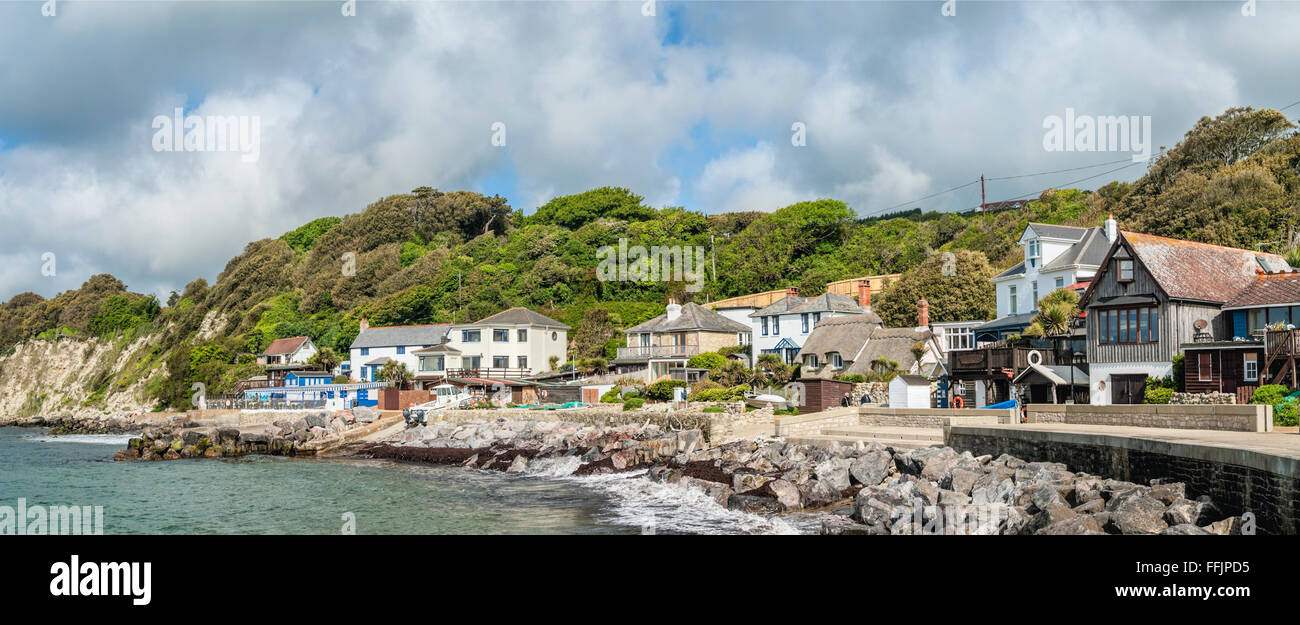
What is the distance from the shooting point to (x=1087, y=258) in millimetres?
41031

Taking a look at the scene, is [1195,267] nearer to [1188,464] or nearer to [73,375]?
[1188,464]

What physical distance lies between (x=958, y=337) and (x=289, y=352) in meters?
62.0

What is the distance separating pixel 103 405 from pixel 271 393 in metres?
37.6

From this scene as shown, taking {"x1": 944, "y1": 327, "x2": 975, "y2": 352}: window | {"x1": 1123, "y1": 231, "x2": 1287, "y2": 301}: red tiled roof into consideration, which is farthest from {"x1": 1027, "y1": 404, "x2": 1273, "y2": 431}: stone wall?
{"x1": 944, "y1": 327, "x2": 975, "y2": 352}: window

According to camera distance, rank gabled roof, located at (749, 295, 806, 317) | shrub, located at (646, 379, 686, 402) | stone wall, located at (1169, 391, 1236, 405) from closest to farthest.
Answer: stone wall, located at (1169, 391, 1236, 405), shrub, located at (646, 379, 686, 402), gabled roof, located at (749, 295, 806, 317)

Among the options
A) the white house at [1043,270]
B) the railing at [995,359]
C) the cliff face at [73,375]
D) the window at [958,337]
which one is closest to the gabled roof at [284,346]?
the cliff face at [73,375]

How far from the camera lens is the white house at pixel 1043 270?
40500 mm

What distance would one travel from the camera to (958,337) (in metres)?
43.3

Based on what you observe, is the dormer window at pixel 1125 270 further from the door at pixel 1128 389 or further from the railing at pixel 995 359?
the railing at pixel 995 359

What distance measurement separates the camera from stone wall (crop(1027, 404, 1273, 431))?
19.8 metres

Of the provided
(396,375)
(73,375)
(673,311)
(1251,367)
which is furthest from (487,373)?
(73,375)

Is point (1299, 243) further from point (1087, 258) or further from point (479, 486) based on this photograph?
point (479, 486)

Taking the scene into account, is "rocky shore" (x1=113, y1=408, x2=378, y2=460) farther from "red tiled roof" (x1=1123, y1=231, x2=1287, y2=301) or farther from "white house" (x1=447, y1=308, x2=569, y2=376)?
"red tiled roof" (x1=1123, y1=231, x2=1287, y2=301)

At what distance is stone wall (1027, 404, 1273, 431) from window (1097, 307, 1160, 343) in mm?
5780
